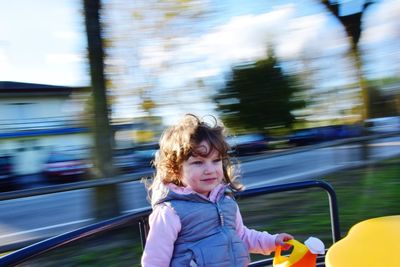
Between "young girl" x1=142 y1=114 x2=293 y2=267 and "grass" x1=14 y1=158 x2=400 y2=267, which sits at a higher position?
"young girl" x1=142 y1=114 x2=293 y2=267

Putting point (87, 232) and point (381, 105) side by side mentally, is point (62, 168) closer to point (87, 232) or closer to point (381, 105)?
point (381, 105)

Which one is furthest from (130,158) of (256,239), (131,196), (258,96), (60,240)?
(60,240)

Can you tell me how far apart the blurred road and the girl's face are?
3.11m

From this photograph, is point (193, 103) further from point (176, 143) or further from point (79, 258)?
point (176, 143)

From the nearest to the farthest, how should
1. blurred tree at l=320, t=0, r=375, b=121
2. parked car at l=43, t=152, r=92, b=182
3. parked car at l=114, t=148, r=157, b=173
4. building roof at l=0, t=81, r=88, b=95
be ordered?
parked car at l=114, t=148, r=157, b=173, blurred tree at l=320, t=0, r=375, b=121, parked car at l=43, t=152, r=92, b=182, building roof at l=0, t=81, r=88, b=95

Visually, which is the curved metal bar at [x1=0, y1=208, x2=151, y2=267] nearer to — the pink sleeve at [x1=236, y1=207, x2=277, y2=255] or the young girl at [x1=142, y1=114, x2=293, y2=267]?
the young girl at [x1=142, y1=114, x2=293, y2=267]

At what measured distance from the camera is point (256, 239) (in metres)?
1.99

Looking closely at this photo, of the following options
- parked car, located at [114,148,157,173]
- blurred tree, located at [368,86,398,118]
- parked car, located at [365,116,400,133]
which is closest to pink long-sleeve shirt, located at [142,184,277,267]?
parked car, located at [114,148,157,173]

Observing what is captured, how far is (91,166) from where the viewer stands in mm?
4801

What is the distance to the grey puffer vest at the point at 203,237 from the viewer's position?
1702 millimetres

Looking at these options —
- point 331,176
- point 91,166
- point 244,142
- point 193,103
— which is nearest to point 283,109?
point 244,142

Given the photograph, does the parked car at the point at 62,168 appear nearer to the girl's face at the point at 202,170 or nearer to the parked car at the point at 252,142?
the parked car at the point at 252,142

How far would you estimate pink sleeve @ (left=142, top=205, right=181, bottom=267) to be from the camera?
1.68 metres

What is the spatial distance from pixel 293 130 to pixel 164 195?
7.71 metres
